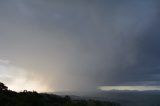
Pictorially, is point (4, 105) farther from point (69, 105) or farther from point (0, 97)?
point (69, 105)

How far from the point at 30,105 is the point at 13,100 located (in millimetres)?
3136

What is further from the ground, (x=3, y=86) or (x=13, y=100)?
(x=3, y=86)

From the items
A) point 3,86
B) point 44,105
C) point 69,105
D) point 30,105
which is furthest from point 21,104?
point 3,86

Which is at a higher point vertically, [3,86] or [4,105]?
[3,86]

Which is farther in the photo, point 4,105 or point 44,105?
point 44,105

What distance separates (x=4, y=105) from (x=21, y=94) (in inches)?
324

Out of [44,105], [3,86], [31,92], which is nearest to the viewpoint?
[44,105]

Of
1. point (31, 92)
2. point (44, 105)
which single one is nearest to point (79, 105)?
point (44, 105)

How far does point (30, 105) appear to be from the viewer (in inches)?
1799

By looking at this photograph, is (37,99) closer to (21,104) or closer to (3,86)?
(21,104)

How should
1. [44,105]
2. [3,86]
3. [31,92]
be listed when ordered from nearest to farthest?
[44,105], [31,92], [3,86]

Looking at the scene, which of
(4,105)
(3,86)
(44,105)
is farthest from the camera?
(3,86)

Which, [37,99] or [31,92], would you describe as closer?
[37,99]

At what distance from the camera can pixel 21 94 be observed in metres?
51.9
